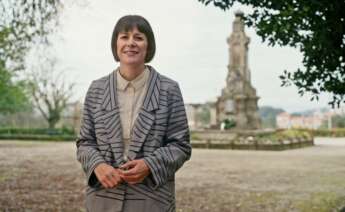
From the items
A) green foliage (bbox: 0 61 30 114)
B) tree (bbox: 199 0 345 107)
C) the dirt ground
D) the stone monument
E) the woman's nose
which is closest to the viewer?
the woman's nose

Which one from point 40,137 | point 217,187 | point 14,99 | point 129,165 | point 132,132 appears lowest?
point 217,187

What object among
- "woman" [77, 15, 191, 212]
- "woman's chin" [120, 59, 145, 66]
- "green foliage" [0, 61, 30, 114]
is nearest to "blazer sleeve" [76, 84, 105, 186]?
"woman" [77, 15, 191, 212]

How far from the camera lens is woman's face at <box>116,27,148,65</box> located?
6.32 ft

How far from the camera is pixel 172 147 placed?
1.90 meters

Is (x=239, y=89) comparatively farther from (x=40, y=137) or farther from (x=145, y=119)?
(x=145, y=119)

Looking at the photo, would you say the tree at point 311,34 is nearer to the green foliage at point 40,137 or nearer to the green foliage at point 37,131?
the green foliage at point 40,137

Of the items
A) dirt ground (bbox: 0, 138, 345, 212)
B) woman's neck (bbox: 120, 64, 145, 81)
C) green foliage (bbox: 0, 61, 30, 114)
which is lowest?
dirt ground (bbox: 0, 138, 345, 212)

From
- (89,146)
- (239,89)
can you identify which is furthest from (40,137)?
(89,146)

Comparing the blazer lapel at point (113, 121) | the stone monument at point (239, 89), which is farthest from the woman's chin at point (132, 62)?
the stone monument at point (239, 89)

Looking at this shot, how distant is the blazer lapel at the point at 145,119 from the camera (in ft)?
6.06

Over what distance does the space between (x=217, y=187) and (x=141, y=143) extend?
7.21m

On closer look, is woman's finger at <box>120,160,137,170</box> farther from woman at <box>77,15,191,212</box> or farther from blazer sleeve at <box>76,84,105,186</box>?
blazer sleeve at <box>76,84,105,186</box>

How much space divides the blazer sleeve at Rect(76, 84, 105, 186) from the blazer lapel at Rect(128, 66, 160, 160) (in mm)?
144

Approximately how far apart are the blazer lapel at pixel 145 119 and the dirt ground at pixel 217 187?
4.83 m
